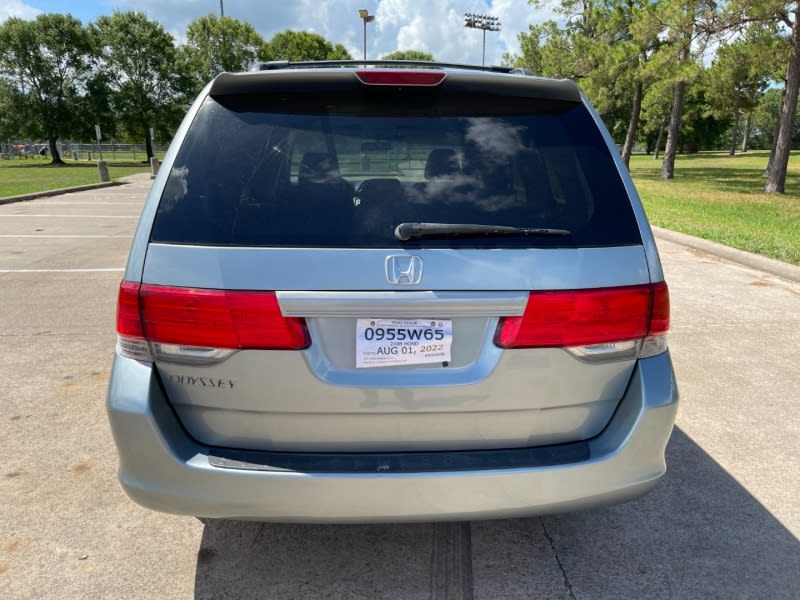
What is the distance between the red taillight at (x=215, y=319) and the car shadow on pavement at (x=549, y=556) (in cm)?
102

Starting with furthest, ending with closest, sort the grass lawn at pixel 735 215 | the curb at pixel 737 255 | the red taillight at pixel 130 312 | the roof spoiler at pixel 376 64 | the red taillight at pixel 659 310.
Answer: the grass lawn at pixel 735 215 → the curb at pixel 737 255 → the roof spoiler at pixel 376 64 → the red taillight at pixel 659 310 → the red taillight at pixel 130 312

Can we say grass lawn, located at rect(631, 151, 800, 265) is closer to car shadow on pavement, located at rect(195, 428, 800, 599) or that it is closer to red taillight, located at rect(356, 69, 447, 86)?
car shadow on pavement, located at rect(195, 428, 800, 599)

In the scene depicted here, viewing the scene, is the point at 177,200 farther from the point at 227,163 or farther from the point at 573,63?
the point at 573,63

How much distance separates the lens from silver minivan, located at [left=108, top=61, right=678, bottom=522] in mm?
1942

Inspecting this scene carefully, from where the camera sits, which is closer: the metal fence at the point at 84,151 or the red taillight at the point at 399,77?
the red taillight at the point at 399,77

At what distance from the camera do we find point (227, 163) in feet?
6.91

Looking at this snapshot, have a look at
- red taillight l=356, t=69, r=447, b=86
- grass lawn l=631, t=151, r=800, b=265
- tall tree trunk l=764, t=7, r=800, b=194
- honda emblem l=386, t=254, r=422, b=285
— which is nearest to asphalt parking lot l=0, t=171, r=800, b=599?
honda emblem l=386, t=254, r=422, b=285

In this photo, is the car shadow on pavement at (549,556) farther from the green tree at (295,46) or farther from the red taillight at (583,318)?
the green tree at (295,46)

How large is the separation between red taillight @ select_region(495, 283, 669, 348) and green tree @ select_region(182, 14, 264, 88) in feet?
191

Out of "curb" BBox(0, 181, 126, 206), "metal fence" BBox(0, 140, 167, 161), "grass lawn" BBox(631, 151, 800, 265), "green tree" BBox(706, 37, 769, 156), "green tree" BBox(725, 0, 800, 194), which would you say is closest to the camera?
"grass lawn" BBox(631, 151, 800, 265)

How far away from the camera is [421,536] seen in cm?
268

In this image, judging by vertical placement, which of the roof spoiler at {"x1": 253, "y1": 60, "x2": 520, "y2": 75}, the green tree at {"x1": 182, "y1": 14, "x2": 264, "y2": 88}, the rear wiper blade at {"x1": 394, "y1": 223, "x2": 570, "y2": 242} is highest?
the green tree at {"x1": 182, "y1": 14, "x2": 264, "y2": 88}

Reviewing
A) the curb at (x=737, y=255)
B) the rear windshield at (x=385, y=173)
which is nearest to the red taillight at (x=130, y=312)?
the rear windshield at (x=385, y=173)

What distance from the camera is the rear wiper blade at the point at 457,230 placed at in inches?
76.9
